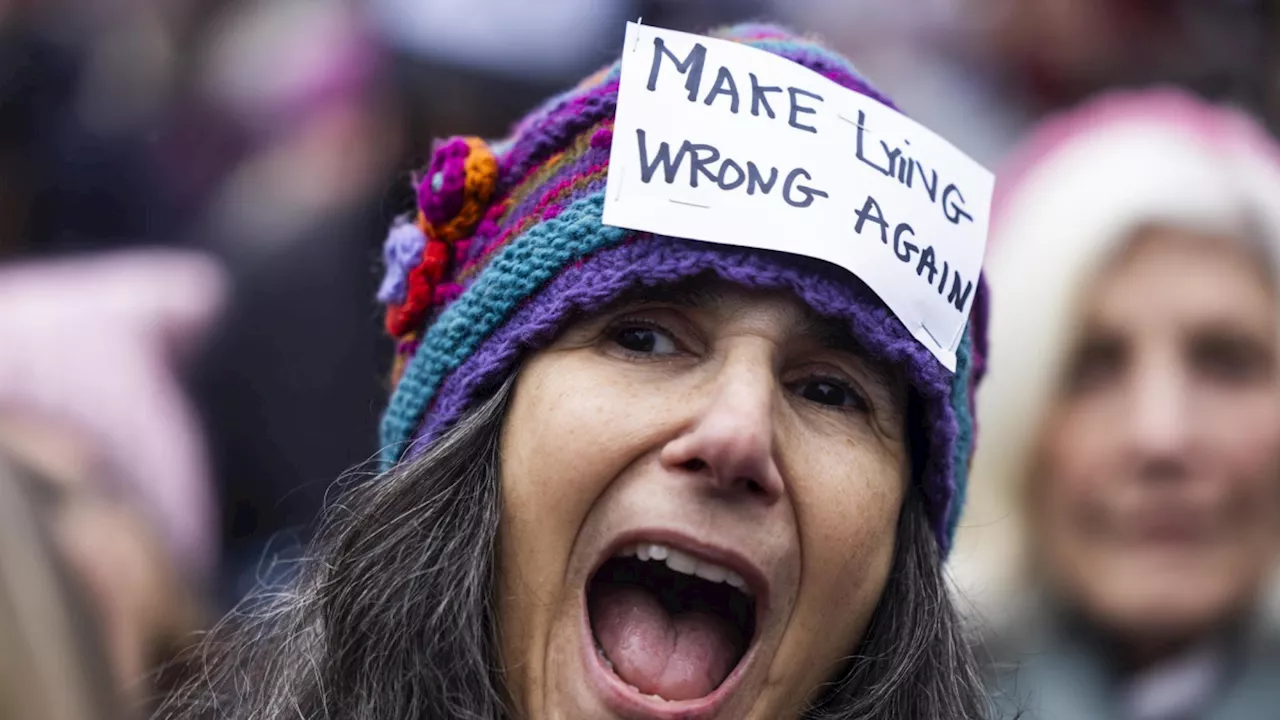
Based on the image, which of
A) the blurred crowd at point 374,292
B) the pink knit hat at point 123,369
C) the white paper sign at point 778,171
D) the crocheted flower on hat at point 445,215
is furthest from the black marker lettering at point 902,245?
the pink knit hat at point 123,369

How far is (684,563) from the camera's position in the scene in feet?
6.04

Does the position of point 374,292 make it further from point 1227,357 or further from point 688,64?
point 1227,357

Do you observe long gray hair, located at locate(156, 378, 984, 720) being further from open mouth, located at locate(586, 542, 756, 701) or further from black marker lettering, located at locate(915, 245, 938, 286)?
black marker lettering, located at locate(915, 245, 938, 286)

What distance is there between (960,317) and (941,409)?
0.47 feet

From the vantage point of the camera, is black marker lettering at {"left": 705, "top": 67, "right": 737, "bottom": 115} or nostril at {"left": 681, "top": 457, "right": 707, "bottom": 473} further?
black marker lettering at {"left": 705, "top": 67, "right": 737, "bottom": 115}

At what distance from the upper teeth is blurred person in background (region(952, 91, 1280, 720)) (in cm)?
180

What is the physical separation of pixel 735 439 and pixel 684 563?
0.20 m

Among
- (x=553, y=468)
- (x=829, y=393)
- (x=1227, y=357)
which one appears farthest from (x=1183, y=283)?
(x=553, y=468)

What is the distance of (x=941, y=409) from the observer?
204 centimetres

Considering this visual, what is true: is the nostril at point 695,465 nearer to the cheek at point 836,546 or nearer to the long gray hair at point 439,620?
the cheek at point 836,546

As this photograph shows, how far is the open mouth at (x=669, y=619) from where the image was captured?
73.9 inches

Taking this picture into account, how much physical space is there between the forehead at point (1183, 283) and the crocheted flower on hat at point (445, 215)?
2.01m

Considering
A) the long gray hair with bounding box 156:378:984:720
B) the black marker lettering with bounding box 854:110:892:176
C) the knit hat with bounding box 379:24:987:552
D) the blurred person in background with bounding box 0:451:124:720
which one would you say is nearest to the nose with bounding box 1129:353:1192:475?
the knit hat with bounding box 379:24:987:552

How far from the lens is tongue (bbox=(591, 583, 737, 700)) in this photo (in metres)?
1.90
